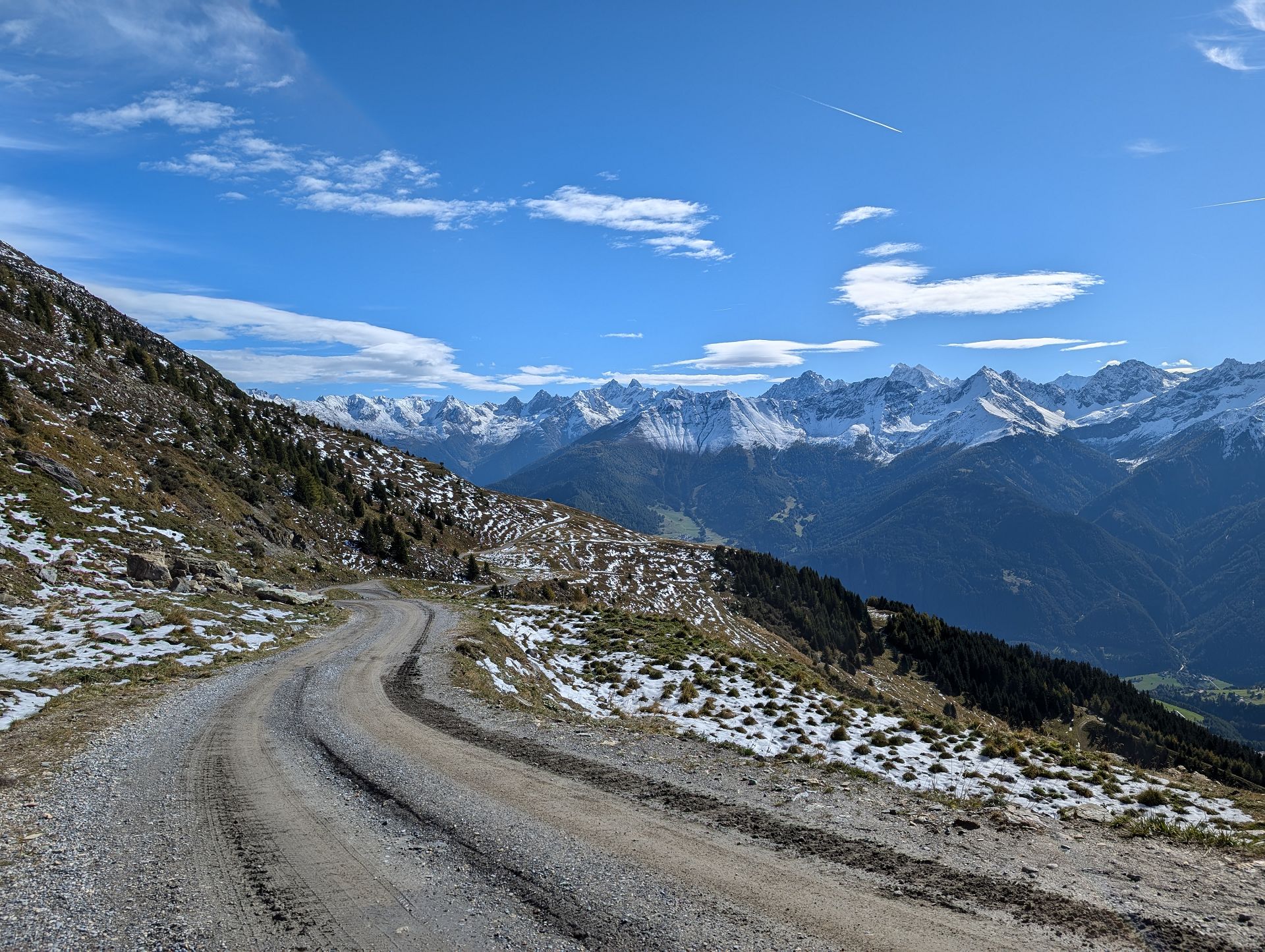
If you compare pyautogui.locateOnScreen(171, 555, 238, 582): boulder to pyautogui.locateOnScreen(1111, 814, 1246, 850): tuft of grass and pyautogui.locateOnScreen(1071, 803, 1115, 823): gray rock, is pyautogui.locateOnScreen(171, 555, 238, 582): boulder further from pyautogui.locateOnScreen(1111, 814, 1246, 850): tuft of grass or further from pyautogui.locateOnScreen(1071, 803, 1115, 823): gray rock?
pyautogui.locateOnScreen(1111, 814, 1246, 850): tuft of grass

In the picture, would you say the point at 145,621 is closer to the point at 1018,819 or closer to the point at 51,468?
the point at 51,468

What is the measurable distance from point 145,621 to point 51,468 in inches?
869

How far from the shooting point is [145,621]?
26719 mm

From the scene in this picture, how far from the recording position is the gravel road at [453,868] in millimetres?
7281

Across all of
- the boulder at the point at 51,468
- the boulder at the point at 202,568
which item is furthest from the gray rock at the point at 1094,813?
the boulder at the point at 51,468

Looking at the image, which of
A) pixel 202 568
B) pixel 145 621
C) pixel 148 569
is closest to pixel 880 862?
pixel 145 621

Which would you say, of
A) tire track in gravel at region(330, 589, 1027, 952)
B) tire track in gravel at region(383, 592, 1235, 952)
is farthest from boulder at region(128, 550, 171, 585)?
tire track in gravel at region(383, 592, 1235, 952)

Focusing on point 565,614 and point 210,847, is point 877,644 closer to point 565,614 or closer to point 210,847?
→ point 565,614

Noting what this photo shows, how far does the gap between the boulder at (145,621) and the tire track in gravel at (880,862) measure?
19.8 metres

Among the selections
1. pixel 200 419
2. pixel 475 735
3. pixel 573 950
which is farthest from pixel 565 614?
pixel 200 419

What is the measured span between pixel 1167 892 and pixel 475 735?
1385 centimetres

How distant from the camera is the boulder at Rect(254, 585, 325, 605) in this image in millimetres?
39375

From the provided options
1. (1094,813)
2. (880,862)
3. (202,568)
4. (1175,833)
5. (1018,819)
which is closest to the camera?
(880,862)

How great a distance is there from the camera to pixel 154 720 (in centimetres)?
1616
